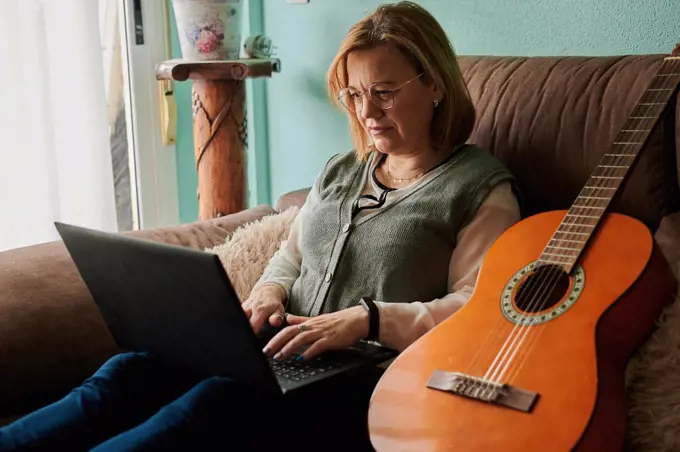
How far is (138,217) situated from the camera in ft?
8.10

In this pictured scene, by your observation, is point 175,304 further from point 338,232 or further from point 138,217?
point 138,217

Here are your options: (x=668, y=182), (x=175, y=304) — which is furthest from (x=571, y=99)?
(x=175, y=304)

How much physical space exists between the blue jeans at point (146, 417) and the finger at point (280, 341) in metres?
0.11

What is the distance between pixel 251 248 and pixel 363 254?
35cm

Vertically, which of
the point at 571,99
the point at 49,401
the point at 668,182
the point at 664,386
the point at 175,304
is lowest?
the point at 49,401

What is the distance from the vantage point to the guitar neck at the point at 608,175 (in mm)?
1101

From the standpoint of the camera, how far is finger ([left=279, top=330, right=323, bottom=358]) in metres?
1.17

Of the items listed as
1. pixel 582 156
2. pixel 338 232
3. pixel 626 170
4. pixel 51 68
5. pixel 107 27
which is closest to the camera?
pixel 626 170

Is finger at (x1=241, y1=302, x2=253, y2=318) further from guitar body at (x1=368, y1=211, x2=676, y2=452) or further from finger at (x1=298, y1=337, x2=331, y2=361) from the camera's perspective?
guitar body at (x1=368, y1=211, x2=676, y2=452)

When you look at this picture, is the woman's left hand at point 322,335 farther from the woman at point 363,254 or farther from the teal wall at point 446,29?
the teal wall at point 446,29

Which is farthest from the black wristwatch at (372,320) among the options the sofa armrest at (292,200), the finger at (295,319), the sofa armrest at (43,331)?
the sofa armrest at (292,200)

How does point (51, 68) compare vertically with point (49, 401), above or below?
above

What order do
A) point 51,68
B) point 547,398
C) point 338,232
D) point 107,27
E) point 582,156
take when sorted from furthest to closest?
point 107,27
point 51,68
point 338,232
point 582,156
point 547,398

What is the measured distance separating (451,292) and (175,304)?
48 centimetres
